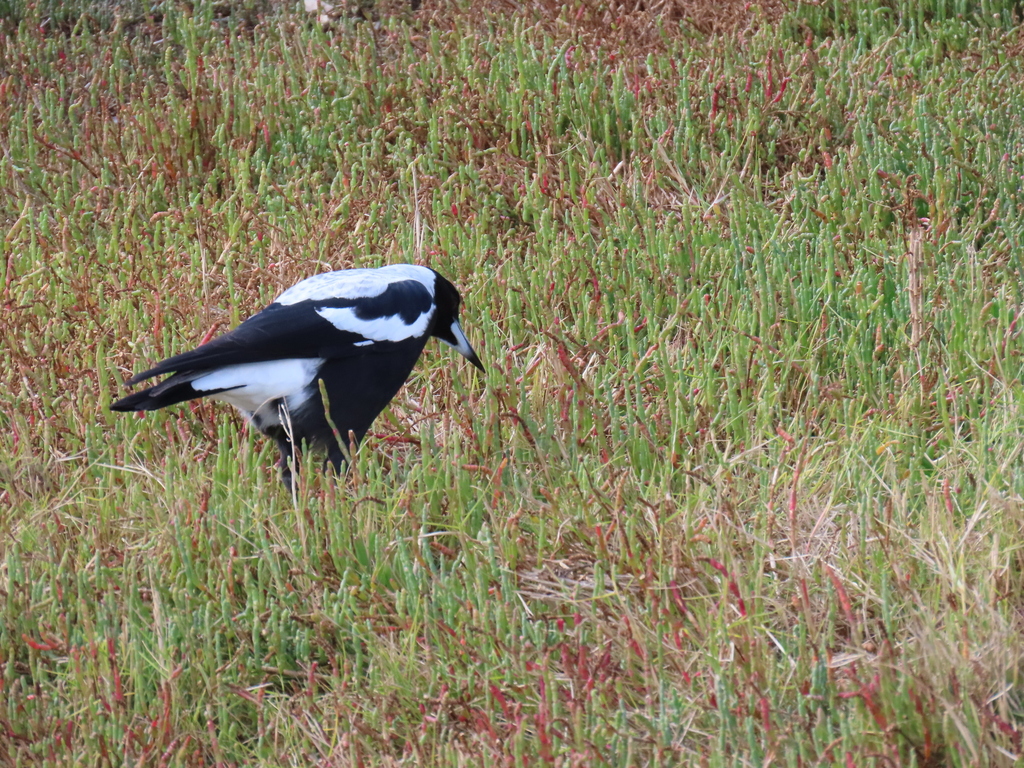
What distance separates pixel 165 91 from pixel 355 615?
4.62 m

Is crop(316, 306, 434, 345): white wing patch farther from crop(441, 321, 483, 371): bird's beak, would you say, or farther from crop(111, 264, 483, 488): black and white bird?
crop(441, 321, 483, 371): bird's beak

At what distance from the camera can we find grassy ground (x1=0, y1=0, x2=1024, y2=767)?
2.63m

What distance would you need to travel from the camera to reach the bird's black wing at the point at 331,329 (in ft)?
12.2

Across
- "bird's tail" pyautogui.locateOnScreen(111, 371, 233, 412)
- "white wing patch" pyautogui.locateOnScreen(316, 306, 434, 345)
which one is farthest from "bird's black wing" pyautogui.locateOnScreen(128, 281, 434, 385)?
"bird's tail" pyautogui.locateOnScreen(111, 371, 233, 412)

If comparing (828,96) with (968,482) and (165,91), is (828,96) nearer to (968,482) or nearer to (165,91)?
(968,482)

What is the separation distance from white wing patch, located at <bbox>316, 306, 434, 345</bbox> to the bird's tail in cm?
51

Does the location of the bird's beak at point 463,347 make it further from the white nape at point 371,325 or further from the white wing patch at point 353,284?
the white nape at point 371,325

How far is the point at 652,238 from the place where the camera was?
473 centimetres

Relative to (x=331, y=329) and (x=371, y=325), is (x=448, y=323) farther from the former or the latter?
(x=331, y=329)

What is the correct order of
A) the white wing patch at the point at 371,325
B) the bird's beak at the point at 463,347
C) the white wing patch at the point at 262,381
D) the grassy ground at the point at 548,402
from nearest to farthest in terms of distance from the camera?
the grassy ground at the point at 548,402, the white wing patch at the point at 262,381, the white wing patch at the point at 371,325, the bird's beak at the point at 463,347

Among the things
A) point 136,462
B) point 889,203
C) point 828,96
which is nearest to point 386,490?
point 136,462

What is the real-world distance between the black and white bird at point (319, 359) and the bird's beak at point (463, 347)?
181 millimetres

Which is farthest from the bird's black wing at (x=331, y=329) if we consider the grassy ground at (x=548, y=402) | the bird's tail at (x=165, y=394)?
the grassy ground at (x=548, y=402)

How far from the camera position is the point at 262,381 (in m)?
3.74
